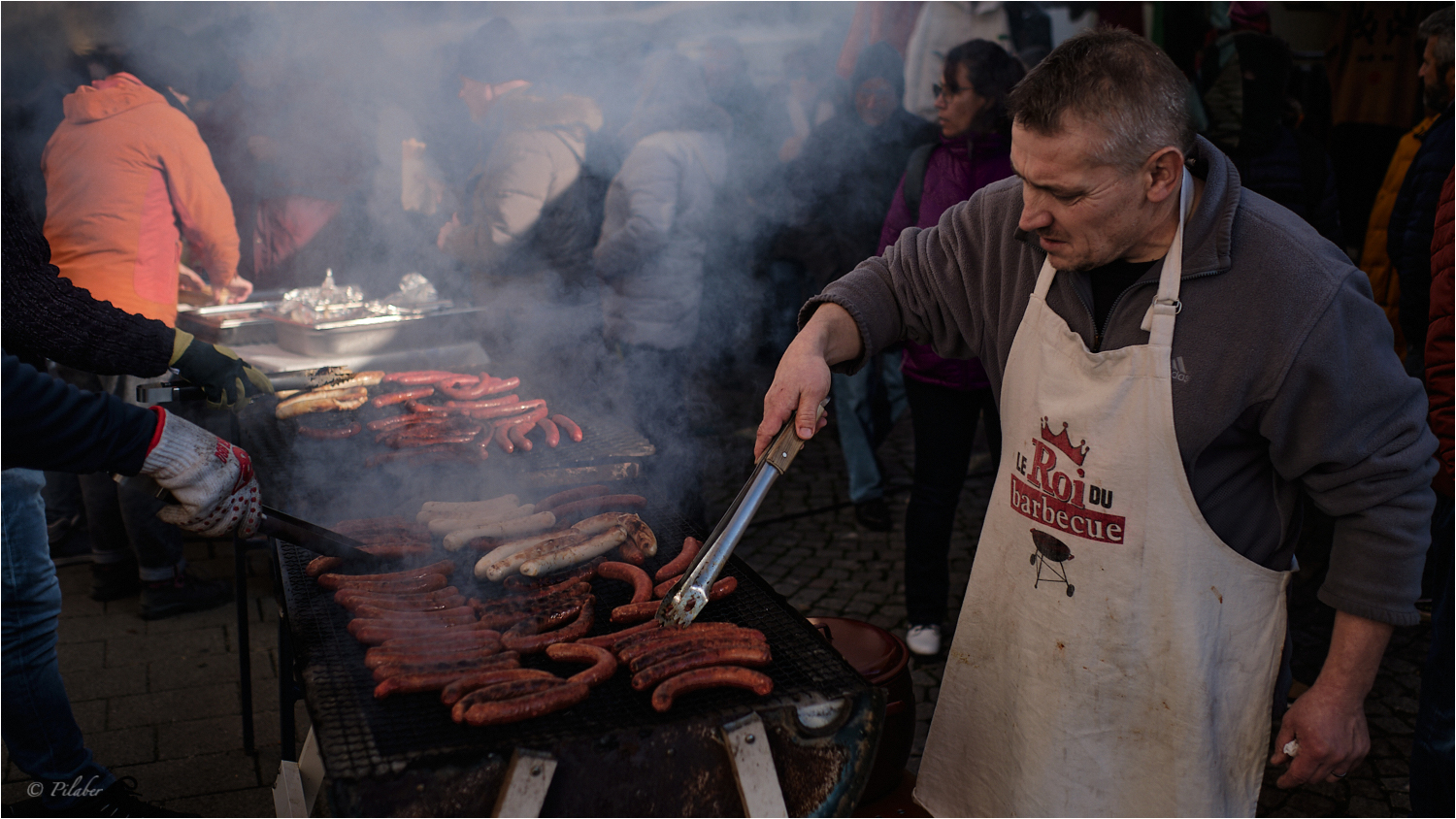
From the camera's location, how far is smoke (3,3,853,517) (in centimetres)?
612

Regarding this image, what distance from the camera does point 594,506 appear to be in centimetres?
309

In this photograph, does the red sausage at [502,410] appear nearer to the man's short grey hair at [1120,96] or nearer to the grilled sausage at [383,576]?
the grilled sausage at [383,576]

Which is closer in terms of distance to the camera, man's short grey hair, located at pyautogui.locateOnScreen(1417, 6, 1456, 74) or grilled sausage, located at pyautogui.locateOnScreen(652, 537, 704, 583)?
grilled sausage, located at pyautogui.locateOnScreen(652, 537, 704, 583)

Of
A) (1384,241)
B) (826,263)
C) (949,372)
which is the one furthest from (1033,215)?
(826,263)

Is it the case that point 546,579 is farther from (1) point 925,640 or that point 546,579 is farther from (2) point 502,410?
(1) point 925,640

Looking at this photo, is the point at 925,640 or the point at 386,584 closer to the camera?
the point at 386,584

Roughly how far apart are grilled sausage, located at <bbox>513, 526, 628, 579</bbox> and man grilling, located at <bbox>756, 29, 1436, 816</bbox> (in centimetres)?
67

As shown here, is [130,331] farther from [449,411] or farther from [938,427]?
[938,427]

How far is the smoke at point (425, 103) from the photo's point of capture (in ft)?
20.1

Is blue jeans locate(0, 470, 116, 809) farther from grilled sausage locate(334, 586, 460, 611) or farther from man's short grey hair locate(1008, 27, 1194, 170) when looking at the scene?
man's short grey hair locate(1008, 27, 1194, 170)

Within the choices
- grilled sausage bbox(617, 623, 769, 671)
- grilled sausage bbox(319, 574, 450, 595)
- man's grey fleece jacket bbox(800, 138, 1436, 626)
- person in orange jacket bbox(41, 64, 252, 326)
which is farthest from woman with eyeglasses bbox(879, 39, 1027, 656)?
person in orange jacket bbox(41, 64, 252, 326)

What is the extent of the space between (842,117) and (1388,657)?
4400 millimetres

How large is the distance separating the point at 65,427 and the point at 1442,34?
500 cm

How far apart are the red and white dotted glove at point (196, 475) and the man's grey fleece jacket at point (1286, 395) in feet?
7.12
